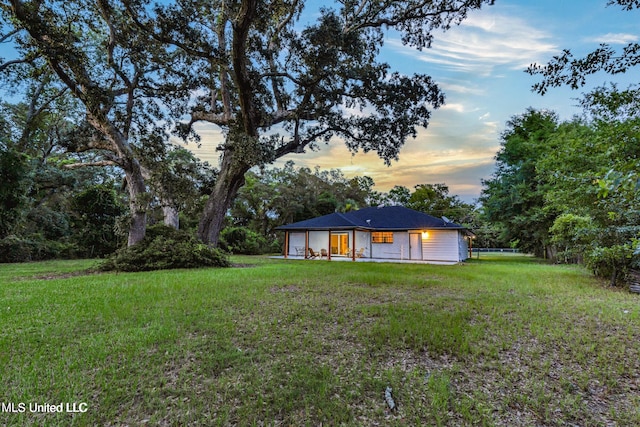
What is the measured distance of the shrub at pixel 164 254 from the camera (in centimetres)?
967

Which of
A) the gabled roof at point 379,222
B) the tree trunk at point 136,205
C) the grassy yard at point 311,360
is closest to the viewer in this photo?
the grassy yard at point 311,360

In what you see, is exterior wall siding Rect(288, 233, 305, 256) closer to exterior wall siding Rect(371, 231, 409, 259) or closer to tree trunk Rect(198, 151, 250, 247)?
exterior wall siding Rect(371, 231, 409, 259)

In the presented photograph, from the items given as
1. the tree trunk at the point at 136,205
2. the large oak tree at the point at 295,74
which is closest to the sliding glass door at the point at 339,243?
the large oak tree at the point at 295,74

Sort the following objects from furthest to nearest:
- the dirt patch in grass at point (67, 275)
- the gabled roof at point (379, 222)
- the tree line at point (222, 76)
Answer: the gabled roof at point (379, 222) → the tree line at point (222, 76) → the dirt patch in grass at point (67, 275)

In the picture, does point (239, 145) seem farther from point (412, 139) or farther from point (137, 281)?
point (412, 139)

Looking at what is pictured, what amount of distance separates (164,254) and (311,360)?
9.06m

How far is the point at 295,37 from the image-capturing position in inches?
405

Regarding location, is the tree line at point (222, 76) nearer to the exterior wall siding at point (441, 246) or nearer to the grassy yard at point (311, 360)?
the grassy yard at point (311, 360)

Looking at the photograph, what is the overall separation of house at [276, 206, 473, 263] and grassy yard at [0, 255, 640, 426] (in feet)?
40.4

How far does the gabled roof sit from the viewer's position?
17.7 m

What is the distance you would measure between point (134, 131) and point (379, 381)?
42.6 ft

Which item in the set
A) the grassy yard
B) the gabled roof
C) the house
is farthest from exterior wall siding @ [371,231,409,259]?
the grassy yard

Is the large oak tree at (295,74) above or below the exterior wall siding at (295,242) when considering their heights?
above

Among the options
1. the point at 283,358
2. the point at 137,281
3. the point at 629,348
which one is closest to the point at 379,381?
the point at 283,358
